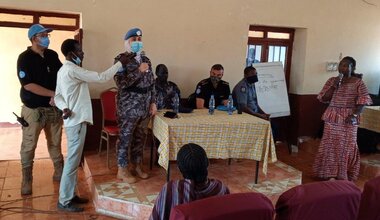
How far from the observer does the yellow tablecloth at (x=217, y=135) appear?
3.06 meters

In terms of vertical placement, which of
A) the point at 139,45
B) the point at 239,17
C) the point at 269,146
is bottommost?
the point at 269,146

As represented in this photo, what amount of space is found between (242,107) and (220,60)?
102cm

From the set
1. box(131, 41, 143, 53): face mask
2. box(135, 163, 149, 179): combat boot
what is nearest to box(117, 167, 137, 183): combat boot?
box(135, 163, 149, 179): combat boot

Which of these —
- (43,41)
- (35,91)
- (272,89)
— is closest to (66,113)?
(35,91)

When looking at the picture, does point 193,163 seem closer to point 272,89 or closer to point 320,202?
point 320,202

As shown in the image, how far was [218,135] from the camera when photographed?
3188 mm

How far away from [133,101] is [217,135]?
821 millimetres

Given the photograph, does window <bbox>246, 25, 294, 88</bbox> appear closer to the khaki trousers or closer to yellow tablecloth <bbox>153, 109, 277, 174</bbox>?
yellow tablecloth <bbox>153, 109, 277, 174</bbox>

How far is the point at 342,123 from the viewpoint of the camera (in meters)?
3.91

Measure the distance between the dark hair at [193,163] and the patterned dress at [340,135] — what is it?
270 cm

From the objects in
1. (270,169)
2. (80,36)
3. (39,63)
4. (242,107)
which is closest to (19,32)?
(80,36)

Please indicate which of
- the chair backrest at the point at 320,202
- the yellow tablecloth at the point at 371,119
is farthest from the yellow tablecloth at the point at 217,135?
the yellow tablecloth at the point at 371,119

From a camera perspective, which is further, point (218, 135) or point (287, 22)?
point (287, 22)

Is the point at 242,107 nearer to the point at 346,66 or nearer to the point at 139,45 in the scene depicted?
the point at 346,66
